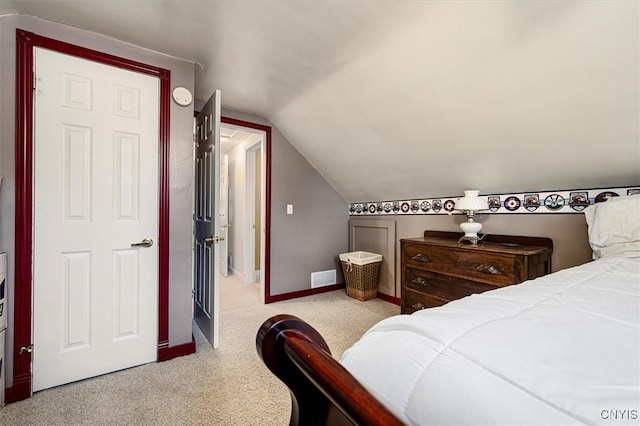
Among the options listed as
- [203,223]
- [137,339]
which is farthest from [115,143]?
[137,339]

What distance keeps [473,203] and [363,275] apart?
1.43 metres

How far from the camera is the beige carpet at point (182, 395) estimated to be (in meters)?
1.42

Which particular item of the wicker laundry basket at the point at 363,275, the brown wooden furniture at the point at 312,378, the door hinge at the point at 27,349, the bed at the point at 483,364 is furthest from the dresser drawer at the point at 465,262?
the door hinge at the point at 27,349

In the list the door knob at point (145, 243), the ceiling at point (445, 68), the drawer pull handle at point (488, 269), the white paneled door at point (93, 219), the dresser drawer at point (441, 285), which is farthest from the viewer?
the dresser drawer at point (441, 285)

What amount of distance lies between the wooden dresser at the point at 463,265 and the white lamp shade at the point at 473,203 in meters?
0.29

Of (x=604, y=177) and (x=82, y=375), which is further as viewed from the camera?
(x=604, y=177)

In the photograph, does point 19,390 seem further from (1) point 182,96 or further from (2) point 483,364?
(2) point 483,364

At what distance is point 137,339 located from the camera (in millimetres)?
1901

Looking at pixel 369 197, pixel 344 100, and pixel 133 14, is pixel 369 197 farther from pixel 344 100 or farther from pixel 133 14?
pixel 133 14

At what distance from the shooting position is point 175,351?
79.2 inches

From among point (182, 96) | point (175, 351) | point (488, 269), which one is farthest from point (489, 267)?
point (182, 96)

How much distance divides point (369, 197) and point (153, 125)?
2.40 metres

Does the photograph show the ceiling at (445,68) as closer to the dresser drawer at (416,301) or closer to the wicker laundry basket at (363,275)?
the dresser drawer at (416,301)

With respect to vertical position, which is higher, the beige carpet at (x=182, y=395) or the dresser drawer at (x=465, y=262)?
the dresser drawer at (x=465, y=262)
